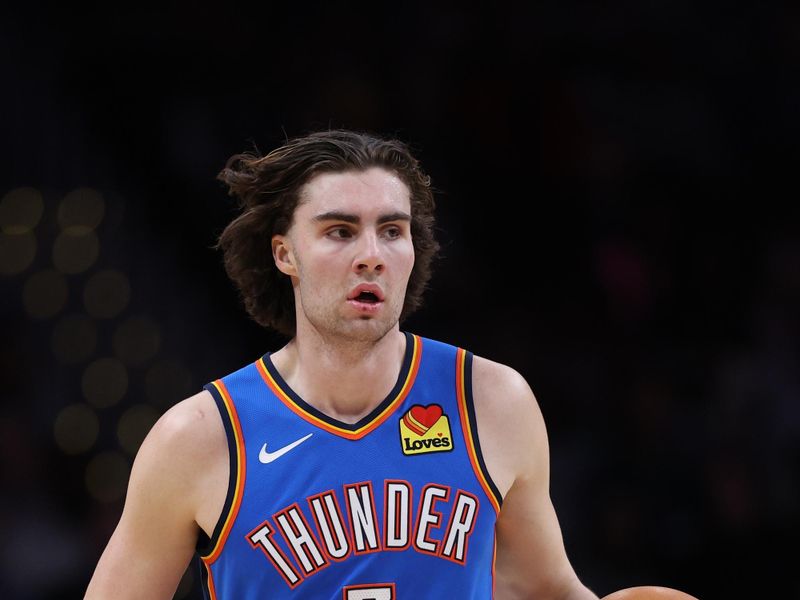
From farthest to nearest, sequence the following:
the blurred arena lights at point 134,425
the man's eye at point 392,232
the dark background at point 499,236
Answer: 1. the blurred arena lights at point 134,425
2. the dark background at point 499,236
3. the man's eye at point 392,232

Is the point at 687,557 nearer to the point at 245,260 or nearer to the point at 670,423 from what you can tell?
the point at 670,423

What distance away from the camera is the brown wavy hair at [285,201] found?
3.68 meters

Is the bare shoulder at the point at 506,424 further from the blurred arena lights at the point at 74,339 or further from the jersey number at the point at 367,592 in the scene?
the blurred arena lights at the point at 74,339

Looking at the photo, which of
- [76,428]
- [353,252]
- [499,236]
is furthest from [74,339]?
[353,252]

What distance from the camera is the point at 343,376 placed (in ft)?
12.0

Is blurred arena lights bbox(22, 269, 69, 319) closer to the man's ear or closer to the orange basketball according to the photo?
the man's ear

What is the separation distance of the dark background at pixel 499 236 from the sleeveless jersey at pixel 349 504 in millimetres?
3613

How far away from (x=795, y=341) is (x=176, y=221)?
4101 mm

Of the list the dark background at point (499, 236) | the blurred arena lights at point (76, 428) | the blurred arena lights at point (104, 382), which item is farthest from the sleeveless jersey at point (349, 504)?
the blurred arena lights at point (104, 382)

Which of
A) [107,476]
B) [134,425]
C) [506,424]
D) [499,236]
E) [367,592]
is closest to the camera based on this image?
[367,592]

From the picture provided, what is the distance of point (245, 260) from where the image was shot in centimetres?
396

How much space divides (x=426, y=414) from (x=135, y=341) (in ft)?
14.4

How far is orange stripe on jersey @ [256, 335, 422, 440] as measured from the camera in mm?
3611

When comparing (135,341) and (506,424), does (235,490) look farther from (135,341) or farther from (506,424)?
(135,341)
